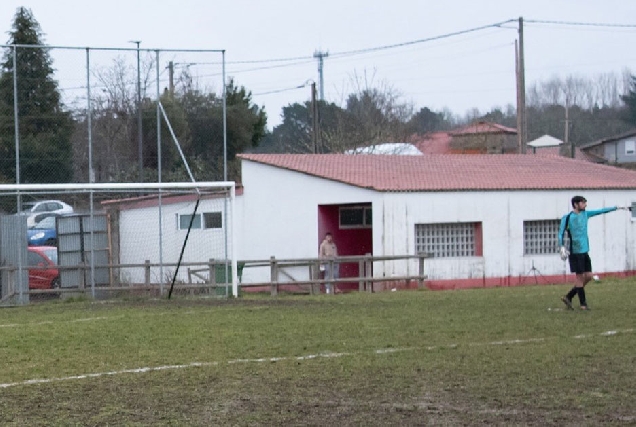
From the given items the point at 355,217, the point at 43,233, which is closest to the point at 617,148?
the point at 355,217

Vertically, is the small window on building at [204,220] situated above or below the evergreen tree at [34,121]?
below

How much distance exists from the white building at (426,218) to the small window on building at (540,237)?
33 mm

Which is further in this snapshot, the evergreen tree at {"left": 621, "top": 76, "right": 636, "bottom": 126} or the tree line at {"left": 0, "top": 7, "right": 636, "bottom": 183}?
the evergreen tree at {"left": 621, "top": 76, "right": 636, "bottom": 126}

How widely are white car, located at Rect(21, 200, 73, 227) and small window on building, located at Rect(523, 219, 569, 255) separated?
1519 centimetres

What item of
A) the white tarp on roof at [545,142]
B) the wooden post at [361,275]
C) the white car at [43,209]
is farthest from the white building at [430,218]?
the white tarp on roof at [545,142]

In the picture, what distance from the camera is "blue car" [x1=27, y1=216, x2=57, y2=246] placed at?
3000 cm

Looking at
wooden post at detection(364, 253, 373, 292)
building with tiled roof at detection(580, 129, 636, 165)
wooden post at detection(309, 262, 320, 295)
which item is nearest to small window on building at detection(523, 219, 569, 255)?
wooden post at detection(364, 253, 373, 292)

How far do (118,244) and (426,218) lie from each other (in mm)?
11040

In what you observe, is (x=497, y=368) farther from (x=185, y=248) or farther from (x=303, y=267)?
(x=303, y=267)

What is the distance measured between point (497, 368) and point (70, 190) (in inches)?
672

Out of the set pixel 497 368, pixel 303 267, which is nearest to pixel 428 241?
pixel 303 267

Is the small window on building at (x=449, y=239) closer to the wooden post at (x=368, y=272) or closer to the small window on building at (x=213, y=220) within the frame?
the wooden post at (x=368, y=272)

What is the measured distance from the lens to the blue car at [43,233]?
30.0 metres

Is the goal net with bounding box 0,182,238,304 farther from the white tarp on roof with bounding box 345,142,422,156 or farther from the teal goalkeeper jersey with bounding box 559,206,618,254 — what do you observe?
the white tarp on roof with bounding box 345,142,422,156
